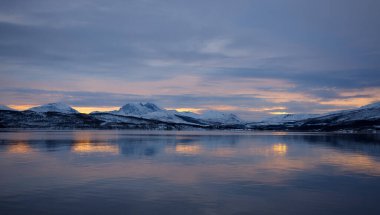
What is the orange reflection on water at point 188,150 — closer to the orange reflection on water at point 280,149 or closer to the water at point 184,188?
the orange reflection on water at point 280,149

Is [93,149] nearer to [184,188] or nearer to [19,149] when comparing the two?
[19,149]

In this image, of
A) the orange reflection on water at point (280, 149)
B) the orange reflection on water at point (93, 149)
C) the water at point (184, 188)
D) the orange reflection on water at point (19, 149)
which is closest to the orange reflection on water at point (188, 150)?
the orange reflection on water at point (93, 149)

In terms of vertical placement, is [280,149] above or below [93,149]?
below

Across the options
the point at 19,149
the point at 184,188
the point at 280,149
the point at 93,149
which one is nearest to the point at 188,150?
the point at 93,149

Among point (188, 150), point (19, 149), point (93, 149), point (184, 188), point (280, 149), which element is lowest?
point (184, 188)

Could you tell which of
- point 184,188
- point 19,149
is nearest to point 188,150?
point 19,149

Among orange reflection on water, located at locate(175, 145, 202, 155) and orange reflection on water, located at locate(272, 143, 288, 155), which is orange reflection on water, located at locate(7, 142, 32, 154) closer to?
orange reflection on water, located at locate(175, 145, 202, 155)

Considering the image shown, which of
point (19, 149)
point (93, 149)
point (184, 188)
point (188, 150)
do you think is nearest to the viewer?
point (184, 188)

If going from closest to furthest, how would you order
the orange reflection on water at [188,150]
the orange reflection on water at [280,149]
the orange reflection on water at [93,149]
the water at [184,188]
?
1. the water at [184,188]
2. the orange reflection on water at [93,149]
3. the orange reflection on water at [188,150]
4. the orange reflection on water at [280,149]

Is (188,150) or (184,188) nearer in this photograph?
(184,188)

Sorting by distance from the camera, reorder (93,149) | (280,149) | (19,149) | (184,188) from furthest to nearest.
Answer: (280,149) < (93,149) < (19,149) < (184,188)

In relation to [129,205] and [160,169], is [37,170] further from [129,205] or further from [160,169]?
[129,205]

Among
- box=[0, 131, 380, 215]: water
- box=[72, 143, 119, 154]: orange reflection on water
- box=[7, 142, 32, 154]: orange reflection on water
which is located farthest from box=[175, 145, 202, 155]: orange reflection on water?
box=[7, 142, 32, 154]: orange reflection on water

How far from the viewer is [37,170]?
36000 mm
